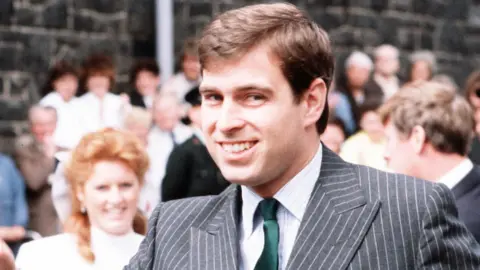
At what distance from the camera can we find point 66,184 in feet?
20.1

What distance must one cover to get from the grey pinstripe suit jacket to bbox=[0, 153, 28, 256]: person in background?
5.06m

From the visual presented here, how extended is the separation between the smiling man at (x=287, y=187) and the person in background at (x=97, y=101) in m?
6.97

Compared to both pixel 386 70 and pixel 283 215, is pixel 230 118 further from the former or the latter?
pixel 386 70

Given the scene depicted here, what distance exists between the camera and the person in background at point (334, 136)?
8625mm

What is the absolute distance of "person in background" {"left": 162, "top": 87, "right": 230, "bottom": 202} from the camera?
8336mm

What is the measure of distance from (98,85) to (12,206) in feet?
8.24

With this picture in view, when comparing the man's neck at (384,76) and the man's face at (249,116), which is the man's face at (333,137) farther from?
the man's face at (249,116)

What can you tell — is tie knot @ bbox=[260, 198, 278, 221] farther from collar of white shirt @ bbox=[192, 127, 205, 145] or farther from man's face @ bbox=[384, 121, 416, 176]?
collar of white shirt @ bbox=[192, 127, 205, 145]

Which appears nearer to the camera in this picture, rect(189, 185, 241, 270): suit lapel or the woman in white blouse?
rect(189, 185, 241, 270): suit lapel

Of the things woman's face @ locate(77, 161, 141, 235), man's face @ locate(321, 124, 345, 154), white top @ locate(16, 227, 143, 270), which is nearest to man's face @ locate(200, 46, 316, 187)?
white top @ locate(16, 227, 143, 270)

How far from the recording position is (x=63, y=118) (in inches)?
407

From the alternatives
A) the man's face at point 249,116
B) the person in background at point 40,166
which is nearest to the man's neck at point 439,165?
the man's face at point 249,116

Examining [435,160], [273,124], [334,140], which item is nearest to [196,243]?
[273,124]

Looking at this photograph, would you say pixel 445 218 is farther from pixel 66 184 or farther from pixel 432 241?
pixel 66 184
